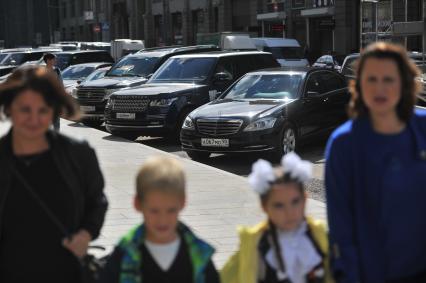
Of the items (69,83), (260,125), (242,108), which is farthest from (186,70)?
(69,83)

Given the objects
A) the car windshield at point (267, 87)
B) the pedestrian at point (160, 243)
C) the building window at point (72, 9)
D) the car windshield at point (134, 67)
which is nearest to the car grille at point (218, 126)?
the car windshield at point (267, 87)

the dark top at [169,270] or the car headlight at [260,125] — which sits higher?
the dark top at [169,270]

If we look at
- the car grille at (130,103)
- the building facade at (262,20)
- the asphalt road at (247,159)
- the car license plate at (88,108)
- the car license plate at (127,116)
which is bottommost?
the asphalt road at (247,159)

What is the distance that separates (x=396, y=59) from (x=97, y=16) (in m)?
76.8

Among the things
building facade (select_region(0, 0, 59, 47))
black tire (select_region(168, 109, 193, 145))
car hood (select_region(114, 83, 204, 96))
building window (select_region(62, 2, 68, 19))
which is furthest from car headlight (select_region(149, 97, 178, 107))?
building facade (select_region(0, 0, 59, 47))

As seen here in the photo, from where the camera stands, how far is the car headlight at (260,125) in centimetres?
1080

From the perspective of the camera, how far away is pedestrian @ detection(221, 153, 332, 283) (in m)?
2.78

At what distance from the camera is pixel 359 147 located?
110 inches

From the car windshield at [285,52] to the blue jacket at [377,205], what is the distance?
27.3 m

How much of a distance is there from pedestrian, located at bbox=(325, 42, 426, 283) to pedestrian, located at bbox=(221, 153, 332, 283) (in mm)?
89

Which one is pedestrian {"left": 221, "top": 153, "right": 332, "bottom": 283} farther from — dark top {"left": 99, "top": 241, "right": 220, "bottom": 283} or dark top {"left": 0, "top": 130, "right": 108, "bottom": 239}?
dark top {"left": 0, "top": 130, "right": 108, "bottom": 239}

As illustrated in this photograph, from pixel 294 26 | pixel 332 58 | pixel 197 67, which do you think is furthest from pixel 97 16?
pixel 197 67

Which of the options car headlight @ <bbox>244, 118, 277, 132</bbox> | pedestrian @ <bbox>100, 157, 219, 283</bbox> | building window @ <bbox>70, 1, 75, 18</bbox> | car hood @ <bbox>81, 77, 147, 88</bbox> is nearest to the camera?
pedestrian @ <bbox>100, 157, 219, 283</bbox>

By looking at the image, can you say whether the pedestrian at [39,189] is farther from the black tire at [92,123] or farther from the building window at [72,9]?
the building window at [72,9]
